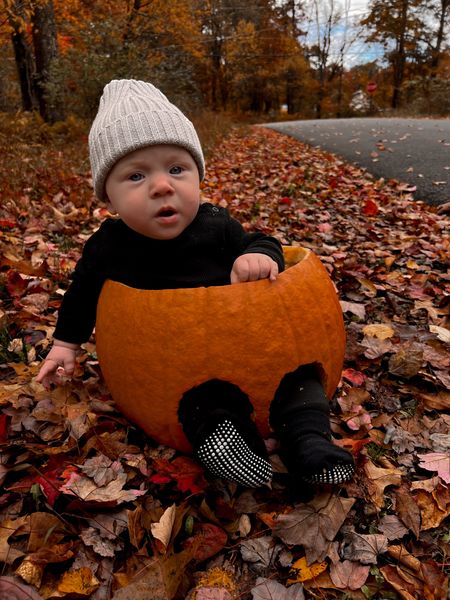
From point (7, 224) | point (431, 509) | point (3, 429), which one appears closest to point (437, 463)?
point (431, 509)

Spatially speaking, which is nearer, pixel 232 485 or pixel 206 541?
pixel 206 541

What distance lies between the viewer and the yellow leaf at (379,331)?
2.69 m

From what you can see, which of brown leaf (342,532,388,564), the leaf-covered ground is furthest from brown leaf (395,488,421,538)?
brown leaf (342,532,388,564)

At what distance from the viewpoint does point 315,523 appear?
5.17 ft

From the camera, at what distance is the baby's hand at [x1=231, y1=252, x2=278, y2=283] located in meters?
1.79

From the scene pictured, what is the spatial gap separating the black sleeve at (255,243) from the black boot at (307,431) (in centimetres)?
49

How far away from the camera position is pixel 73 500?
1.59 meters

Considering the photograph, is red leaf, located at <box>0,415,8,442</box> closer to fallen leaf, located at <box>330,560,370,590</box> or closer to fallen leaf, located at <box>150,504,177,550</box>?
fallen leaf, located at <box>150,504,177,550</box>

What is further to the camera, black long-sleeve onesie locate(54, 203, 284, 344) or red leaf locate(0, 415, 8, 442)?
black long-sleeve onesie locate(54, 203, 284, 344)

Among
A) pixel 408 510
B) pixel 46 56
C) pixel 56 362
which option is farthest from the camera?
pixel 46 56

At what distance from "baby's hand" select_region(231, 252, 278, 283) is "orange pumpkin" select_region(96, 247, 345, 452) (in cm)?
4

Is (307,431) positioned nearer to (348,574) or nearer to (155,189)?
(348,574)

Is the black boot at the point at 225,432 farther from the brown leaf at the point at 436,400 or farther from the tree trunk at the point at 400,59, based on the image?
the tree trunk at the point at 400,59

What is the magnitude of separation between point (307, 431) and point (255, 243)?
0.80 m
